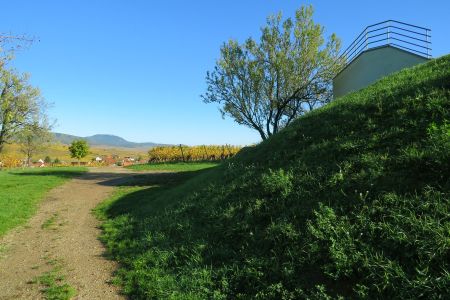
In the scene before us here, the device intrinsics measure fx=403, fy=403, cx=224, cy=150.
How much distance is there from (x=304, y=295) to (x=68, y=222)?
30.2ft

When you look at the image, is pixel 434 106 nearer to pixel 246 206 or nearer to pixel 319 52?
pixel 246 206

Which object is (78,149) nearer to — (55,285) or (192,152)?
(192,152)

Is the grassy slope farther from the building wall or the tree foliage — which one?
the tree foliage

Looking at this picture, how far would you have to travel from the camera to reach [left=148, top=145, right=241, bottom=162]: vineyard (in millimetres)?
47281

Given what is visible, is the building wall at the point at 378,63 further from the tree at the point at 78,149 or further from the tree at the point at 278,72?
the tree at the point at 78,149

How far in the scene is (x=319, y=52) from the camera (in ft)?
97.6

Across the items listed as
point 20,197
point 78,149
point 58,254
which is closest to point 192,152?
point 78,149

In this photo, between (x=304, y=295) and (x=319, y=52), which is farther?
(x=319, y=52)

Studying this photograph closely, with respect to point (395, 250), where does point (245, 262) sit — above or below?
below

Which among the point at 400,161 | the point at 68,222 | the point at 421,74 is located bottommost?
the point at 68,222

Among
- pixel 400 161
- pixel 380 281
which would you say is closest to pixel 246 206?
pixel 400 161

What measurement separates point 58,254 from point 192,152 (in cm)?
3942

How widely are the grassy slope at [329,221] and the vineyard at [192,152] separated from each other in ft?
123

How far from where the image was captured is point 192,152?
1886 inches
